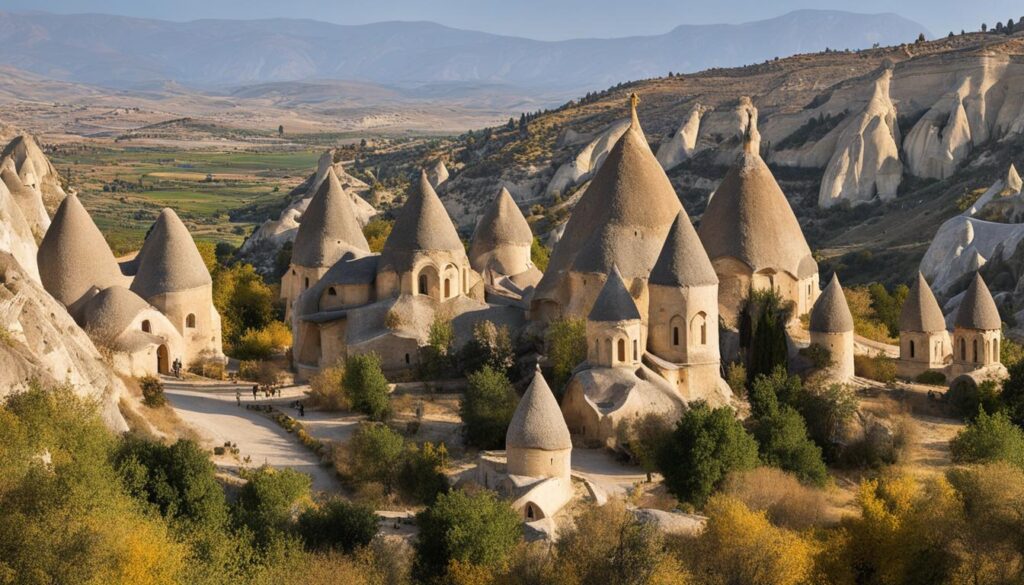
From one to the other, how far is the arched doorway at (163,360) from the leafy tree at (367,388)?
615 cm

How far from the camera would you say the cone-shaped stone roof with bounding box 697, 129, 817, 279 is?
118 feet

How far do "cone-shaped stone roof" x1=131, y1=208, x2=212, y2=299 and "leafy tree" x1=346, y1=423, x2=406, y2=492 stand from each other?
447 inches

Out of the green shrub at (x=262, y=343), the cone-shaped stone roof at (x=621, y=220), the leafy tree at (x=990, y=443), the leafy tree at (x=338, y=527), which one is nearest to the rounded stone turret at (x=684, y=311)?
the cone-shaped stone roof at (x=621, y=220)

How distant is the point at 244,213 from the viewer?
106 meters

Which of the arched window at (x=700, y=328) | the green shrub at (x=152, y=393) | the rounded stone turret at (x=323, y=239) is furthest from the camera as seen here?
the rounded stone turret at (x=323, y=239)

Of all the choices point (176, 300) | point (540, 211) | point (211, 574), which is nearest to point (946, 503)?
point (211, 574)

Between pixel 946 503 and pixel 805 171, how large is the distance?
54880mm

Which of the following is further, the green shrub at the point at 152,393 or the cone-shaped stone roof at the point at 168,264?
the cone-shaped stone roof at the point at 168,264

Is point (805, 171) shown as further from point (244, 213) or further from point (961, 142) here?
point (244, 213)

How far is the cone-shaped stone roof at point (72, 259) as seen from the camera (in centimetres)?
3616

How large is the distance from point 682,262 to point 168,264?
13.5 m

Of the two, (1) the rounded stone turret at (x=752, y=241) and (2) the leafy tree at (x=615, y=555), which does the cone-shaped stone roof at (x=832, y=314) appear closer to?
(1) the rounded stone turret at (x=752, y=241)

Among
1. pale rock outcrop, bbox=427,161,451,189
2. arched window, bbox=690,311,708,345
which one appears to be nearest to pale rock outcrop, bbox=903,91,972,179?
pale rock outcrop, bbox=427,161,451,189

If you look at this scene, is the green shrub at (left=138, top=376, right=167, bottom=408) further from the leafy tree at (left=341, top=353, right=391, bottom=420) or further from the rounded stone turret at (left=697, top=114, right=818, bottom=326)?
the rounded stone turret at (left=697, top=114, right=818, bottom=326)
